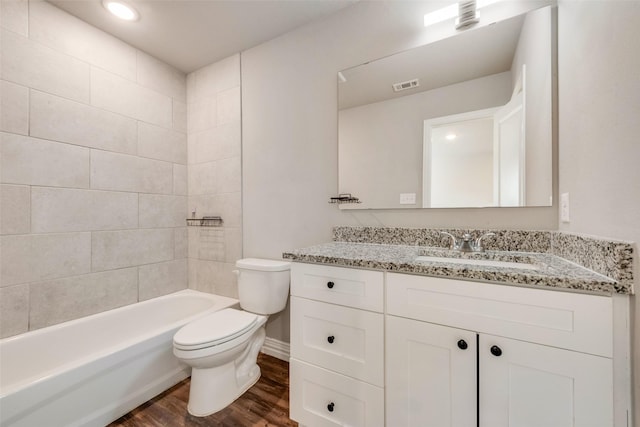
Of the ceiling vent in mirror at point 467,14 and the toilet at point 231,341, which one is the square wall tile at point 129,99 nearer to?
the toilet at point 231,341

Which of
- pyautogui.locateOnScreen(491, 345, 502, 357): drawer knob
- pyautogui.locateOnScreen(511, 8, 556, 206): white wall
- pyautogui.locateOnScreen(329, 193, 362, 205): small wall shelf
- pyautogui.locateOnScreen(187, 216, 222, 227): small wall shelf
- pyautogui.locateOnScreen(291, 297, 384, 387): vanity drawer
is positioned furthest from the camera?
pyautogui.locateOnScreen(187, 216, 222, 227): small wall shelf

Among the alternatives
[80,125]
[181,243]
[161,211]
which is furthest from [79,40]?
[181,243]

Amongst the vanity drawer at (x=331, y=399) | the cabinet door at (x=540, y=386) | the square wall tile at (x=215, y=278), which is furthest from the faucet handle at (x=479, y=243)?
the square wall tile at (x=215, y=278)

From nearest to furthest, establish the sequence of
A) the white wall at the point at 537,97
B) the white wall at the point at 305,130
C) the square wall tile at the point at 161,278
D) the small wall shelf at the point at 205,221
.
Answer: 1. the white wall at the point at 537,97
2. the white wall at the point at 305,130
3. the square wall tile at the point at 161,278
4. the small wall shelf at the point at 205,221

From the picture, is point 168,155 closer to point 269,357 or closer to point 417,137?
point 269,357

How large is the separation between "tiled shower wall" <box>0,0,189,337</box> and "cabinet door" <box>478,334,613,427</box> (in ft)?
6.43

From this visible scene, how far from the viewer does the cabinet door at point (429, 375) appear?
0.88 m

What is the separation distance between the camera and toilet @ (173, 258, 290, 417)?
134 centimetres

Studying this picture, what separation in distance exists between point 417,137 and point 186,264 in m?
2.28

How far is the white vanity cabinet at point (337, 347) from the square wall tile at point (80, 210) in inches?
63.3

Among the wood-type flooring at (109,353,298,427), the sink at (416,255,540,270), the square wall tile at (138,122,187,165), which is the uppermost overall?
the square wall tile at (138,122,187,165)

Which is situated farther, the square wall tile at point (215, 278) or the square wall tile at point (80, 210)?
the square wall tile at point (215, 278)

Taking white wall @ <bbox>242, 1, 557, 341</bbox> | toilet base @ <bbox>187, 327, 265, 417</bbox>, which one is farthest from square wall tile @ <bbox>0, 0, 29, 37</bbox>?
toilet base @ <bbox>187, 327, 265, 417</bbox>

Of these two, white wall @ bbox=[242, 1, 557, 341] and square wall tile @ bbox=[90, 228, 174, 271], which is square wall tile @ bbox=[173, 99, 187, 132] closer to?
white wall @ bbox=[242, 1, 557, 341]
